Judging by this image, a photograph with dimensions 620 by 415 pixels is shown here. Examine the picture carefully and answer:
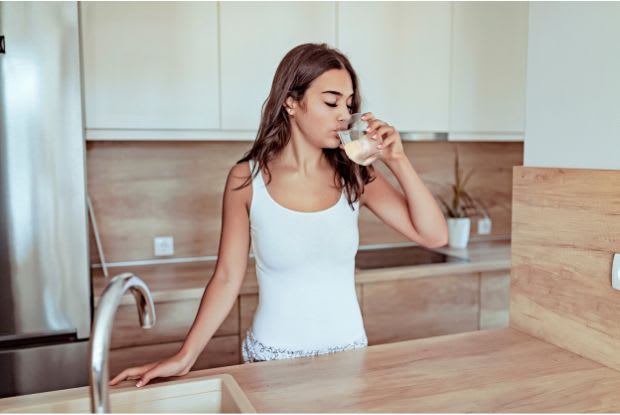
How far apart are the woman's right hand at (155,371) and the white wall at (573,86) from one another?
927 millimetres

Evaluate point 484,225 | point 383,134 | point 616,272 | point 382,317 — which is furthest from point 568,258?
point 484,225

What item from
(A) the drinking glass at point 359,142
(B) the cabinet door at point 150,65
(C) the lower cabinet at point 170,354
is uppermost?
(B) the cabinet door at point 150,65

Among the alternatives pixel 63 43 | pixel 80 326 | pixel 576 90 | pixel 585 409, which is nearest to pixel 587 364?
pixel 585 409

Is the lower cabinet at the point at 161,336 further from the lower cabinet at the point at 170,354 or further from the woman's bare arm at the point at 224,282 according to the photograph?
the woman's bare arm at the point at 224,282

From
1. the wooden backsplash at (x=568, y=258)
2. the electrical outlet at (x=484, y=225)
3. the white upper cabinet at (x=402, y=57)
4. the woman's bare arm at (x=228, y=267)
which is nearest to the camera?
the wooden backsplash at (x=568, y=258)

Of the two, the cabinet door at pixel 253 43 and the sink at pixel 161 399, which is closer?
the sink at pixel 161 399

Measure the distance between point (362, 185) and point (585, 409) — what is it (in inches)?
30.3

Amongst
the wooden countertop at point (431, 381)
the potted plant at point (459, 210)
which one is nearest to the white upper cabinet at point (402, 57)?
the potted plant at point (459, 210)

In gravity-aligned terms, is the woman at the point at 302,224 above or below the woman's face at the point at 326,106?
below

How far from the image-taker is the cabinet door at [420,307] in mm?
2408

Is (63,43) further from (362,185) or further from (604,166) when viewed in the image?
(604,166)

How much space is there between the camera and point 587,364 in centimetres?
122

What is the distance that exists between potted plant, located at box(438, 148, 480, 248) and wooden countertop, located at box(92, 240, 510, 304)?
9 centimetres

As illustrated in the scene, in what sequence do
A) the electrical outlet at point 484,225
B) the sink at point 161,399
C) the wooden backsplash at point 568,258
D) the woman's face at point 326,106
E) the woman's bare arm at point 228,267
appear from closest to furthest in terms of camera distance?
the sink at point 161,399 < the wooden backsplash at point 568,258 < the woman's bare arm at point 228,267 < the woman's face at point 326,106 < the electrical outlet at point 484,225
